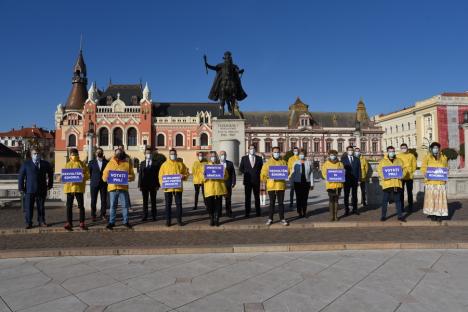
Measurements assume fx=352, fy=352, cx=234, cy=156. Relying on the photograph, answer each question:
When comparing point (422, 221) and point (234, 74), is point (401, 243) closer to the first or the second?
point (422, 221)

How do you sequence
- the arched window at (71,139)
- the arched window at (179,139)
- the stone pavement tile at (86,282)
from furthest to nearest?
the arched window at (179,139) < the arched window at (71,139) < the stone pavement tile at (86,282)

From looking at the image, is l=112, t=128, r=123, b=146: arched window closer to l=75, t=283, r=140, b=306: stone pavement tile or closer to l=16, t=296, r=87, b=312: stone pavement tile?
l=75, t=283, r=140, b=306: stone pavement tile

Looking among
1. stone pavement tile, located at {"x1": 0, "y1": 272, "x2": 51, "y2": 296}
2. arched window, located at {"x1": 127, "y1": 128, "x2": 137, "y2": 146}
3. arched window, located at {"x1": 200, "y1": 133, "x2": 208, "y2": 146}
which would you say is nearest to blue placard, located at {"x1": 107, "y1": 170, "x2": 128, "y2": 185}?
stone pavement tile, located at {"x1": 0, "y1": 272, "x2": 51, "y2": 296}

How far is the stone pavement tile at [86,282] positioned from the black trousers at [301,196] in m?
5.74

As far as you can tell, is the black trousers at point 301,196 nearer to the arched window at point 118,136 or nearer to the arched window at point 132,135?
the arched window at point 132,135

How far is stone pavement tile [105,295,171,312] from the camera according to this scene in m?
3.54

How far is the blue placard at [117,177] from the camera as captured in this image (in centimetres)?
768

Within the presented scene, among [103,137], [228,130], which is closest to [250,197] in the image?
[228,130]

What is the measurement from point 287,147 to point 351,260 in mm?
61740

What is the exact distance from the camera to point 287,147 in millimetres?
66438

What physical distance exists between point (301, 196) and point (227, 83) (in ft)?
30.4

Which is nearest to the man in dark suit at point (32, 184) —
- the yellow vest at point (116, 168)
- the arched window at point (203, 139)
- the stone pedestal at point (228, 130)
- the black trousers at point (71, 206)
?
the black trousers at point (71, 206)

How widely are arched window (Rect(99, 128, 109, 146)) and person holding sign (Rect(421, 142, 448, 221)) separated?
6108 cm

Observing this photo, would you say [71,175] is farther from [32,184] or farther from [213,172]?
[213,172]
